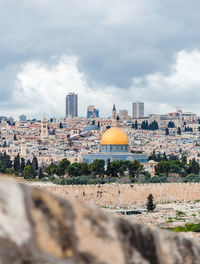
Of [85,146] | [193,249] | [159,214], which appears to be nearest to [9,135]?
[85,146]

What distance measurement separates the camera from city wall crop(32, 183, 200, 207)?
44.5 meters

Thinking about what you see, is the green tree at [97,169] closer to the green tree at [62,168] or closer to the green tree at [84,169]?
the green tree at [84,169]

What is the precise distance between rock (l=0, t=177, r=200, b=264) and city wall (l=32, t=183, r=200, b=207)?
41.1 metres

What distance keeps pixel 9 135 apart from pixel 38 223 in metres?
127

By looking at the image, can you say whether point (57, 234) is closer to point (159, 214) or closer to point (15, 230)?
point (15, 230)

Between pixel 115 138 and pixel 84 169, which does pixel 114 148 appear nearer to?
pixel 115 138

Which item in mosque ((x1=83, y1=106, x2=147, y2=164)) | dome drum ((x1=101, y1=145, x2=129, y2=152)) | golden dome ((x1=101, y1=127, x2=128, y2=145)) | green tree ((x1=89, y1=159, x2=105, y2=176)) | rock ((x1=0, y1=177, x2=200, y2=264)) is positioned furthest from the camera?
dome drum ((x1=101, y1=145, x2=129, y2=152))

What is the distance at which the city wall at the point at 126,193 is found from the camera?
44531 millimetres

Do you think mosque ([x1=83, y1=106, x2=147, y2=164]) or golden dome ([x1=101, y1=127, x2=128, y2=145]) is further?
golden dome ([x1=101, y1=127, x2=128, y2=145])

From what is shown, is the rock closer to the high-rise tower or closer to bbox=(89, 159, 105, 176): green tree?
bbox=(89, 159, 105, 176): green tree

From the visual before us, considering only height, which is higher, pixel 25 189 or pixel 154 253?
pixel 25 189

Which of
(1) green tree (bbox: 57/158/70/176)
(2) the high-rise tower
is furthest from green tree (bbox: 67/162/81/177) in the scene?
(2) the high-rise tower

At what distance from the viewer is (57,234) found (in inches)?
95.0

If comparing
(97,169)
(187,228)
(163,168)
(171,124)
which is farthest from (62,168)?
(171,124)
